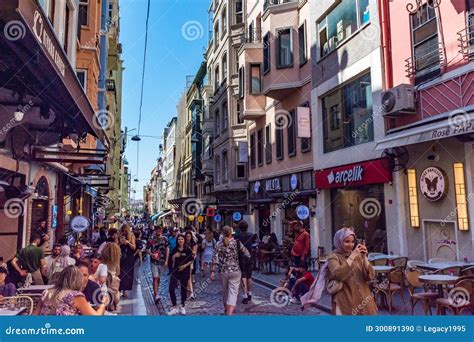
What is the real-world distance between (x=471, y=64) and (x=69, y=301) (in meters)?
9.55

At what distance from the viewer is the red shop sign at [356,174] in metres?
11.9

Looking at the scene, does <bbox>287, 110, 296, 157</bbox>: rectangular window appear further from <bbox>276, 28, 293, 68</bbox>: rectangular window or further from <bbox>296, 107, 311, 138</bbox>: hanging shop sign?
<bbox>276, 28, 293, 68</bbox>: rectangular window

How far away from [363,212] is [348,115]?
371 cm

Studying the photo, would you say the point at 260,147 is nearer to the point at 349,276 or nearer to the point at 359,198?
the point at 359,198

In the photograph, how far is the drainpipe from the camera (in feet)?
40.3

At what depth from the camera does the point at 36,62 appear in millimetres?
5594

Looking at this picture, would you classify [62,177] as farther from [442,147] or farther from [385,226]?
[442,147]

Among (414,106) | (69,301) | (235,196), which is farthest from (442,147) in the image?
(235,196)

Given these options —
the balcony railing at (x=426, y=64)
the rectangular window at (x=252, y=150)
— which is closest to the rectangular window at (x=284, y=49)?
the rectangular window at (x=252, y=150)

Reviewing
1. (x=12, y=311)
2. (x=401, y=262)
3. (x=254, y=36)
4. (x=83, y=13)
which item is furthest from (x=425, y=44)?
(x=83, y=13)

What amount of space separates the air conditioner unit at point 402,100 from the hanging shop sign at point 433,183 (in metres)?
1.76

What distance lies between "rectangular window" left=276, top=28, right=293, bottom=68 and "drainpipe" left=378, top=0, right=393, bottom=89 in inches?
274

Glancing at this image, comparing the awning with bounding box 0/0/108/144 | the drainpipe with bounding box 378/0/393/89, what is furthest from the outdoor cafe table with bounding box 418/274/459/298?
the awning with bounding box 0/0/108/144

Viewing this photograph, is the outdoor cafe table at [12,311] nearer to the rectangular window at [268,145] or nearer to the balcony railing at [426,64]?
the balcony railing at [426,64]
